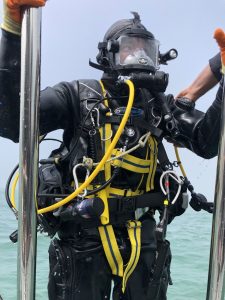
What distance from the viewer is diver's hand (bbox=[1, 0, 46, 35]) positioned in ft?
3.40

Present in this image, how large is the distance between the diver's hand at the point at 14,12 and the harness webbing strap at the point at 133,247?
3.14 ft

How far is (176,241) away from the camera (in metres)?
7.68

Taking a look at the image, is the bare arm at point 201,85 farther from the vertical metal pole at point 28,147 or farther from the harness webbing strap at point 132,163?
the vertical metal pole at point 28,147

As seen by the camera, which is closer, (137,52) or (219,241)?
(219,241)

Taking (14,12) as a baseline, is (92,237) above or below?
below

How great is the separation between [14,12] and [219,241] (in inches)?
27.8

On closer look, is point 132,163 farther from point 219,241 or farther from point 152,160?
point 219,241

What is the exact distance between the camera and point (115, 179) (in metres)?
2.01

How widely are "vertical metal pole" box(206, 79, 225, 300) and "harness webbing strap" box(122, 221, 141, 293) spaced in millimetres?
889

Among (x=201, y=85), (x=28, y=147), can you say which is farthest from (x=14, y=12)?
(x=201, y=85)

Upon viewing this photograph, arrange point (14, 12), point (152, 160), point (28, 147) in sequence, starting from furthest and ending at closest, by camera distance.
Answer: point (152, 160), point (14, 12), point (28, 147)

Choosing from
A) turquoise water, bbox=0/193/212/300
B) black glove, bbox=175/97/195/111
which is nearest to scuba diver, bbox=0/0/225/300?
black glove, bbox=175/97/195/111

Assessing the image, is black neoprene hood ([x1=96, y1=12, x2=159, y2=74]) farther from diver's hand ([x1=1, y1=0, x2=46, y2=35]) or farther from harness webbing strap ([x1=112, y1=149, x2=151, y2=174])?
diver's hand ([x1=1, y1=0, x2=46, y2=35])

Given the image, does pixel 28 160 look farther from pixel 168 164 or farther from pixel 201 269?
pixel 201 269
